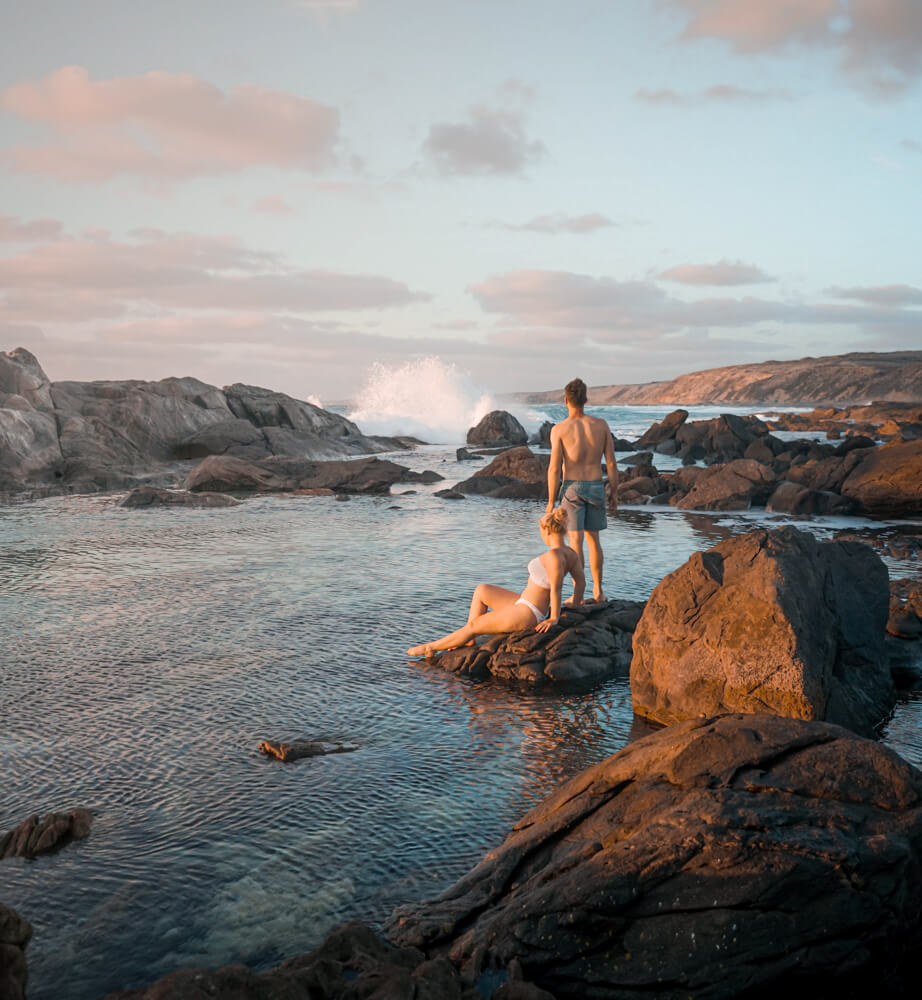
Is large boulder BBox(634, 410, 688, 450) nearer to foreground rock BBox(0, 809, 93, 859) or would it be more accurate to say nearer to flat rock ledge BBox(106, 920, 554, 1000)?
foreground rock BBox(0, 809, 93, 859)

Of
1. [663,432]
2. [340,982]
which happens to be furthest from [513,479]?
[340,982]

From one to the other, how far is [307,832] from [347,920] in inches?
34.2

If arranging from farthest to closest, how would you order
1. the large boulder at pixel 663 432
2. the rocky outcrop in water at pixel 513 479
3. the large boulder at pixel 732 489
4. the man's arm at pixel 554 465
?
the large boulder at pixel 663 432 < the rocky outcrop in water at pixel 513 479 < the large boulder at pixel 732 489 < the man's arm at pixel 554 465

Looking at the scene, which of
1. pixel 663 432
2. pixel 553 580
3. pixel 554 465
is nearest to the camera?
pixel 553 580

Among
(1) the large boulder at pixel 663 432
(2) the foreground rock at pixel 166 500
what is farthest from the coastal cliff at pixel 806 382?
(2) the foreground rock at pixel 166 500

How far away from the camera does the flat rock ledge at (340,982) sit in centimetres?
275

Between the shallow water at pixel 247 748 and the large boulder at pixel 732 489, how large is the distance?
7.77 meters

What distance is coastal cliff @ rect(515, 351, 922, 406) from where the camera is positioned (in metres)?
105

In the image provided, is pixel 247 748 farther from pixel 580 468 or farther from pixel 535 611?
pixel 580 468

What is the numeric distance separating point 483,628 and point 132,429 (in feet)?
90.0

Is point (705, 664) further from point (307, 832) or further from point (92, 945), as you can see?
point (92, 945)

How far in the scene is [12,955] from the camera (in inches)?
110

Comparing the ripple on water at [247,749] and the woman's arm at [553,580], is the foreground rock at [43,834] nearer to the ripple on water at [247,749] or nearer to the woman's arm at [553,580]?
the ripple on water at [247,749]

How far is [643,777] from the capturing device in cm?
384
